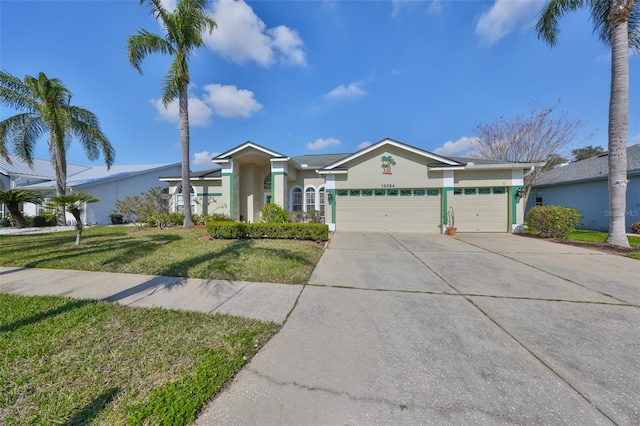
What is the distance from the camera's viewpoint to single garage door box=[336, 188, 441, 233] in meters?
12.9

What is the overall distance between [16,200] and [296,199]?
17.3 metres

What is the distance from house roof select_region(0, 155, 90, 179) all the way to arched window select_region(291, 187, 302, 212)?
776 inches

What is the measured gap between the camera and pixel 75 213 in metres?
7.95

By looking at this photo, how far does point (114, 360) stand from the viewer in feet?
8.12

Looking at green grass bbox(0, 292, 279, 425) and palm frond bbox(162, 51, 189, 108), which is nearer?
green grass bbox(0, 292, 279, 425)

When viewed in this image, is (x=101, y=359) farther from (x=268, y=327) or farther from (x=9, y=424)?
(x=268, y=327)

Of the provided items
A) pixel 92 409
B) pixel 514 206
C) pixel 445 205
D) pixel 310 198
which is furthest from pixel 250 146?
pixel 514 206

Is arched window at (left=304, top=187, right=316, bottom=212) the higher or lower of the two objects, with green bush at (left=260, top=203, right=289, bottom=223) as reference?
higher

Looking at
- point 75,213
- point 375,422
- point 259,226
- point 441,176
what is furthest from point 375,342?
point 441,176

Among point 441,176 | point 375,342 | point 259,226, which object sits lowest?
point 375,342

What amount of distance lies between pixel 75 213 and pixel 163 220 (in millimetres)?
5320

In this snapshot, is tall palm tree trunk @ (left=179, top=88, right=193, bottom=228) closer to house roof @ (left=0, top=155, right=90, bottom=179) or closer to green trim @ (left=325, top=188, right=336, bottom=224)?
green trim @ (left=325, top=188, right=336, bottom=224)

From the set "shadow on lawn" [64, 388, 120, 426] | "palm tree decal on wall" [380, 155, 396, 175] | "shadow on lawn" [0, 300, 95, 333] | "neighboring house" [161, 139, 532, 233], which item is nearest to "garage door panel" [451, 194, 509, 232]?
"neighboring house" [161, 139, 532, 233]

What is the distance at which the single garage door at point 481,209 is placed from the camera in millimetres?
12789
